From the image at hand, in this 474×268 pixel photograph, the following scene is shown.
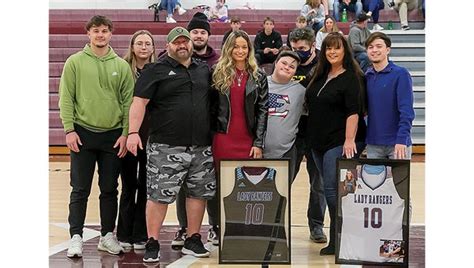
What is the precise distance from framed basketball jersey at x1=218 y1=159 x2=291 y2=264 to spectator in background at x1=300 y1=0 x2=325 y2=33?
8932mm

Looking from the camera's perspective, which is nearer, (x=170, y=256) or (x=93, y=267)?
(x=93, y=267)

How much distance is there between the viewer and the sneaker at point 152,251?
5301mm

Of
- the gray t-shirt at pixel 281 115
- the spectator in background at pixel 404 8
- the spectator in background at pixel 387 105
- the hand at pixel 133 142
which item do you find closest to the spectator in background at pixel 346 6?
the spectator in background at pixel 404 8

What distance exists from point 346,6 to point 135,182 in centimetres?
1099

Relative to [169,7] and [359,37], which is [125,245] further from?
[169,7]

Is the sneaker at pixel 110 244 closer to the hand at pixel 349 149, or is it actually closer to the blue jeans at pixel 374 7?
the hand at pixel 349 149

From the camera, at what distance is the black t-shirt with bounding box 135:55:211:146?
17.2 feet

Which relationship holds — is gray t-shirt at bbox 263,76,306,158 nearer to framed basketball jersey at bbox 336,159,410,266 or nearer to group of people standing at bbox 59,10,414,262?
group of people standing at bbox 59,10,414,262

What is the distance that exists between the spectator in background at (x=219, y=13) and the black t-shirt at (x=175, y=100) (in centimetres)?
1090

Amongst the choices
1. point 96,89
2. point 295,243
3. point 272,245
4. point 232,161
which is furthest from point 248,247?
point 96,89

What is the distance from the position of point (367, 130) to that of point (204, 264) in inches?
52.6

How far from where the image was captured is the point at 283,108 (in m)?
5.60

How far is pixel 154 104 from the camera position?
17.5 feet
